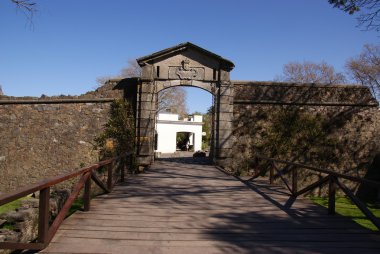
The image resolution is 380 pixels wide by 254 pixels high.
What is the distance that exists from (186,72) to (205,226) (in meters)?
7.51

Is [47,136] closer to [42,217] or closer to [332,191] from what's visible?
[42,217]

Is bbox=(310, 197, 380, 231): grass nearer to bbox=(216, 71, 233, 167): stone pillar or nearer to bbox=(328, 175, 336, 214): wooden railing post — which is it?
bbox=(216, 71, 233, 167): stone pillar

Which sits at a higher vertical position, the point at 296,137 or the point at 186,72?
the point at 186,72

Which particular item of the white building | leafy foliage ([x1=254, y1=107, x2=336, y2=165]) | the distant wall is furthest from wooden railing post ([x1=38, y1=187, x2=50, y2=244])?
the white building

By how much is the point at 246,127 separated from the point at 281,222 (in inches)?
277

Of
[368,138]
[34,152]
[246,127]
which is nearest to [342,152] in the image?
[368,138]

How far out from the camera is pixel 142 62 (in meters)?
11.1

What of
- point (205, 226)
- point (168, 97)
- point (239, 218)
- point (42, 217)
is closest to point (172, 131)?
point (168, 97)

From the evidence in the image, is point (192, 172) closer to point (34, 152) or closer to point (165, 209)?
point (165, 209)

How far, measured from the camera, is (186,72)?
11.2 metres

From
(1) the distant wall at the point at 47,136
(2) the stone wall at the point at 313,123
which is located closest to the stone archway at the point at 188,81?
(2) the stone wall at the point at 313,123

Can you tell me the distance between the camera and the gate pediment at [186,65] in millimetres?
11133

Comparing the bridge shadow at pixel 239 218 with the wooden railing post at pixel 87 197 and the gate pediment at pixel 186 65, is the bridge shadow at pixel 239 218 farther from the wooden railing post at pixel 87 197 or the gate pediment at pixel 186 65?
the gate pediment at pixel 186 65

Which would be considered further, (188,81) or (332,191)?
(188,81)
